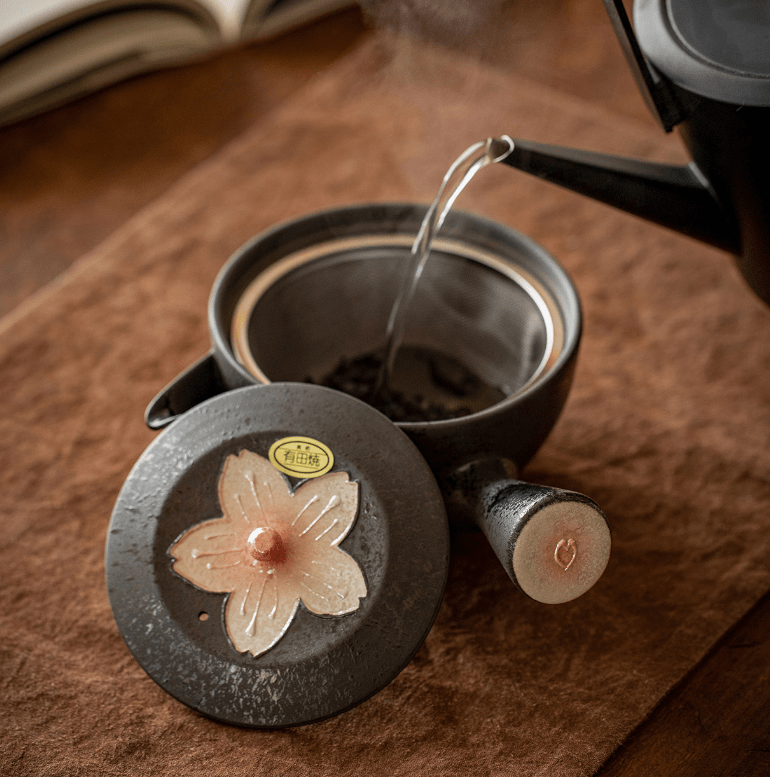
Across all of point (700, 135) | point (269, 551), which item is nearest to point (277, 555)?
point (269, 551)

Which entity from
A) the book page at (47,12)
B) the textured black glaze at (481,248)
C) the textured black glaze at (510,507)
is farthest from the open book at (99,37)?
the textured black glaze at (510,507)

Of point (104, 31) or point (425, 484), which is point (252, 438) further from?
point (104, 31)

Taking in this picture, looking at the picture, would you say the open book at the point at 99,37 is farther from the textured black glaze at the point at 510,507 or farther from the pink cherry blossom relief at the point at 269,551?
the textured black glaze at the point at 510,507

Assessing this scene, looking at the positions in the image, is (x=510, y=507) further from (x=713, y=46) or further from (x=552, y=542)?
(x=713, y=46)

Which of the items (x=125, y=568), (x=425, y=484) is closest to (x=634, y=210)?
(x=425, y=484)

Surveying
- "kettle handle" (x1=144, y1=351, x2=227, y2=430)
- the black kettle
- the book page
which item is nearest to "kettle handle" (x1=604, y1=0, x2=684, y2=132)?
the black kettle

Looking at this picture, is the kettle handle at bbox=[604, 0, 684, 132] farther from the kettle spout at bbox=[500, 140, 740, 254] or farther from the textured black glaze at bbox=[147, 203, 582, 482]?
the textured black glaze at bbox=[147, 203, 582, 482]
